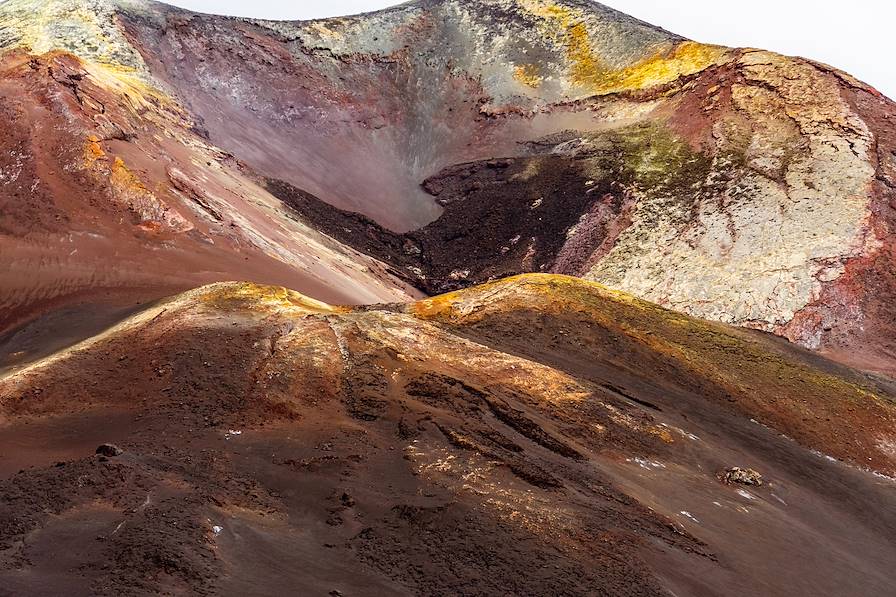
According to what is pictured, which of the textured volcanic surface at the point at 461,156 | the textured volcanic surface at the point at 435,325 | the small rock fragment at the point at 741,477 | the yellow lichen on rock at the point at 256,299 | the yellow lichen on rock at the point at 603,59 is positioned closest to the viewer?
the textured volcanic surface at the point at 435,325

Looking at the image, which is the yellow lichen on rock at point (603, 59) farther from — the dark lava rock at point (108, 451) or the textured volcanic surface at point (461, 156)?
the dark lava rock at point (108, 451)

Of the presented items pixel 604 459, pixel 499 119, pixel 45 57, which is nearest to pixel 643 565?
pixel 604 459

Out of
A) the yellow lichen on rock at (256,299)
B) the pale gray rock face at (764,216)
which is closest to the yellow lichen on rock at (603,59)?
the pale gray rock face at (764,216)

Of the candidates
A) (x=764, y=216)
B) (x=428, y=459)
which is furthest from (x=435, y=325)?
(x=764, y=216)

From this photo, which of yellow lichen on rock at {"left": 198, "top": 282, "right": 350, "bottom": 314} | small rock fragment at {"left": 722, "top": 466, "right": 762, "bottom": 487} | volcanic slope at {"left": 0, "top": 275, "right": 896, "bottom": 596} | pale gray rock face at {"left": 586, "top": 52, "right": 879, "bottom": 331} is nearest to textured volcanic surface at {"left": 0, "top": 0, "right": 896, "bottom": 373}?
pale gray rock face at {"left": 586, "top": 52, "right": 879, "bottom": 331}

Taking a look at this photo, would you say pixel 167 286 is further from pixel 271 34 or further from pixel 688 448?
pixel 271 34

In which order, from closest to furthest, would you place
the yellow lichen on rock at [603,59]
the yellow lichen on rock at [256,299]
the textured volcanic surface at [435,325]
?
the textured volcanic surface at [435,325] → the yellow lichen on rock at [256,299] → the yellow lichen on rock at [603,59]

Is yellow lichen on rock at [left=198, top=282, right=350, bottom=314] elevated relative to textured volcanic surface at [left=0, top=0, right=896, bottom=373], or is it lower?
lower

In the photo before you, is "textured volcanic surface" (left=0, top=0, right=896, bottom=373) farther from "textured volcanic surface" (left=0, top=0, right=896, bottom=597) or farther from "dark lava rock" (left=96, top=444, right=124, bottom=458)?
"dark lava rock" (left=96, top=444, right=124, bottom=458)
